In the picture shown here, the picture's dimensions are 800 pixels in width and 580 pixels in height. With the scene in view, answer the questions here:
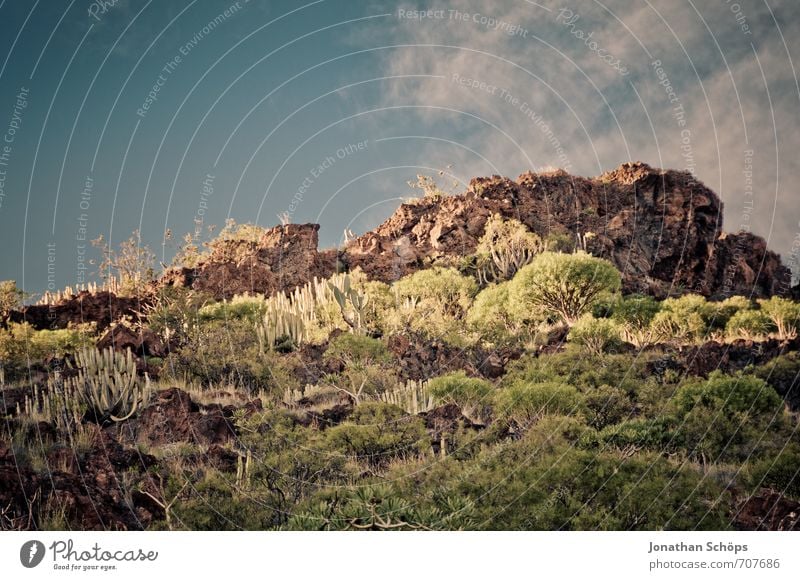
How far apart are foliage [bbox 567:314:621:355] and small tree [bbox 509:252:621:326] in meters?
3.06

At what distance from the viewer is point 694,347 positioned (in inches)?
614

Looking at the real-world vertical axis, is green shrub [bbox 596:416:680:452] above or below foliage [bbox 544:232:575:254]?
below

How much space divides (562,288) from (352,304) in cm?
624

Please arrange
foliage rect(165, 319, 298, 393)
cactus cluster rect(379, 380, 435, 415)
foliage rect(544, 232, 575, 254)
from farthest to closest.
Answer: foliage rect(544, 232, 575, 254)
foliage rect(165, 319, 298, 393)
cactus cluster rect(379, 380, 435, 415)

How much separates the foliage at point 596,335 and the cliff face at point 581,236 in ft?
33.9

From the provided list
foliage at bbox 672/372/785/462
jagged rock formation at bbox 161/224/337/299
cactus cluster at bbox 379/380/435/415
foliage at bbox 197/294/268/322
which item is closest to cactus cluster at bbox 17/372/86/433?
cactus cluster at bbox 379/380/435/415

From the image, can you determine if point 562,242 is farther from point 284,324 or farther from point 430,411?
point 430,411

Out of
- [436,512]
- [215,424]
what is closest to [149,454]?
[215,424]

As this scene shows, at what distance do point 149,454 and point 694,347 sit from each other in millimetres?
11648

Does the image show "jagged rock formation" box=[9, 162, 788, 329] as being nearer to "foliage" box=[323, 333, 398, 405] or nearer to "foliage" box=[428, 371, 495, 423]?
"foliage" box=[323, 333, 398, 405]

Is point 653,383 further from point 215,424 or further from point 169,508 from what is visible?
point 169,508

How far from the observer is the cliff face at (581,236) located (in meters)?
28.4

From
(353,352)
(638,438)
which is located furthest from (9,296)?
(638,438)

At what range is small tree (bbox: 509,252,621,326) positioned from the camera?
68.3ft
